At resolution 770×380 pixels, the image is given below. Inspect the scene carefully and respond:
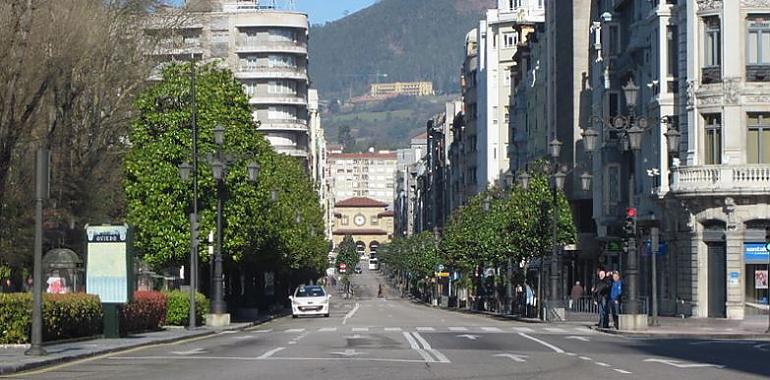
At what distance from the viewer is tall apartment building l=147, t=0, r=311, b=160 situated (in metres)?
143

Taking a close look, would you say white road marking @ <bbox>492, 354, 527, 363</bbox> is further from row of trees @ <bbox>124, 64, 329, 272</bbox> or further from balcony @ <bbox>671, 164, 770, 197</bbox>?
row of trees @ <bbox>124, 64, 329, 272</bbox>

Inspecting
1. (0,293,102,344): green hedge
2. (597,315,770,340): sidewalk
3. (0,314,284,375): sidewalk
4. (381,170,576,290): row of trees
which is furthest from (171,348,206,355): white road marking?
(381,170,576,290): row of trees

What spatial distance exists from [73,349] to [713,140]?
3254 centimetres

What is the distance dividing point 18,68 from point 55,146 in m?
10.6

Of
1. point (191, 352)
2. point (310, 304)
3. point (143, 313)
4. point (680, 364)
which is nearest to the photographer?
point (680, 364)

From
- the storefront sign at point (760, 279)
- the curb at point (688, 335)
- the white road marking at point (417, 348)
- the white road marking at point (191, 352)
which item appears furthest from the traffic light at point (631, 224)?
the white road marking at point (191, 352)

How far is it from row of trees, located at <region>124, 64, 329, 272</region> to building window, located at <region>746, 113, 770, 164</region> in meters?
18.3

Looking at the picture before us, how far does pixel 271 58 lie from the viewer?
146 meters

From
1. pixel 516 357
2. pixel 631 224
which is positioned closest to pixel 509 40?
pixel 631 224

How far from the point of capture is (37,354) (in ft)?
89.0

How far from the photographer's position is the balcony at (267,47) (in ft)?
471

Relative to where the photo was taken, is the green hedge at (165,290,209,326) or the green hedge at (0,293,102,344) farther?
the green hedge at (165,290,209,326)

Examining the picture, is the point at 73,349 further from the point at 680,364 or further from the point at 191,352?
the point at 680,364

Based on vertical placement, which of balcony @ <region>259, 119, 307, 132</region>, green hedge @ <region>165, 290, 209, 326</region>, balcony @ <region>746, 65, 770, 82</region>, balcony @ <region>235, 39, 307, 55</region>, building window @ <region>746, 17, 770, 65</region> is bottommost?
green hedge @ <region>165, 290, 209, 326</region>
